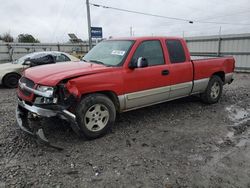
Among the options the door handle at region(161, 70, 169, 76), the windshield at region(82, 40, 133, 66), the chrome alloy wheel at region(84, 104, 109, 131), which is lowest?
the chrome alloy wheel at region(84, 104, 109, 131)

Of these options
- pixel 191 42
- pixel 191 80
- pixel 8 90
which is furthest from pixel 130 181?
pixel 191 42

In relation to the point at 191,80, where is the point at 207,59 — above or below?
above

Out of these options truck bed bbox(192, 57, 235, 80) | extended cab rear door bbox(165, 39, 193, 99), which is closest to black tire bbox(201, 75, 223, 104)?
truck bed bbox(192, 57, 235, 80)

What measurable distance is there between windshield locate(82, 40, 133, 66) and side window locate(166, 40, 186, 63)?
1059 millimetres

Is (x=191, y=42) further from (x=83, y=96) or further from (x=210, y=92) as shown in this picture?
(x=83, y=96)

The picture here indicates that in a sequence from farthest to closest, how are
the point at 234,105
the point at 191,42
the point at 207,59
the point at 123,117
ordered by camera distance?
the point at 191,42 < the point at 234,105 < the point at 207,59 < the point at 123,117

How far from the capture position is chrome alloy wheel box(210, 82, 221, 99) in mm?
6196

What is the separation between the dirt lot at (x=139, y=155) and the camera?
2.84 m

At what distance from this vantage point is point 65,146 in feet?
12.2

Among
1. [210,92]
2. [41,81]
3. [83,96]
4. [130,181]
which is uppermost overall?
[41,81]

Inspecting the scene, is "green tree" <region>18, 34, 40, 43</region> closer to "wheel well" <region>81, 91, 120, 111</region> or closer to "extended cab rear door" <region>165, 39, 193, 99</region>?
"extended cab rear door" <region>165, 39, 193, 99</region>

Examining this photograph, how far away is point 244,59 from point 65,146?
506 inches

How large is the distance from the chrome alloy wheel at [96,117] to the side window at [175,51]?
82.0 inches

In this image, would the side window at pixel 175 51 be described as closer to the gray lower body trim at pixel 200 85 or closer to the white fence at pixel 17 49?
the gray lower body trim at pixel 200 85
